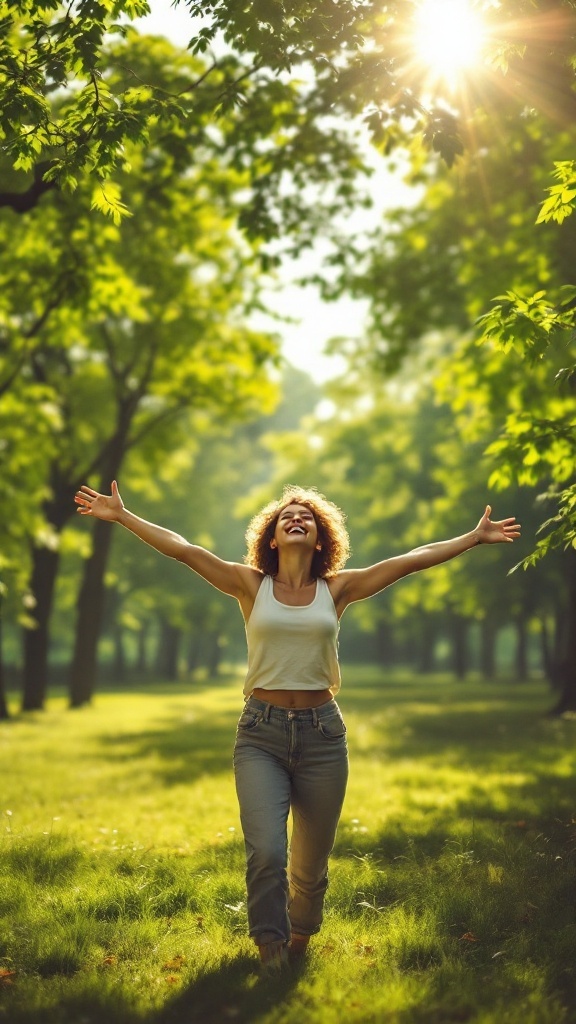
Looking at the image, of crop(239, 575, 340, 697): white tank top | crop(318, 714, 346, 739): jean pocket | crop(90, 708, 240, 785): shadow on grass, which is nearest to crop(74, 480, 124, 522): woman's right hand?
crop(239, 575, 340, 697): white tank top

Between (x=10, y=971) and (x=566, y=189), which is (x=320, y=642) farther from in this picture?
(x=566, y=189)

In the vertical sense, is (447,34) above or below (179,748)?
above

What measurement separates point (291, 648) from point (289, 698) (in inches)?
10.0

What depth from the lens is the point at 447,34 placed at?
23.5 ft

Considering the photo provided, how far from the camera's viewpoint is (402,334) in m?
16.2

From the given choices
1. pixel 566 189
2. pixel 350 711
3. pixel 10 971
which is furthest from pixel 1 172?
pixel 350 711

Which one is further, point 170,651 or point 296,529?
point 170,651

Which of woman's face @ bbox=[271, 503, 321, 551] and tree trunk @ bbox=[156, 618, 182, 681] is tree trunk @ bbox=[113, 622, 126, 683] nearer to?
tree trunk @ bbox=[156, 618, 182, 681]

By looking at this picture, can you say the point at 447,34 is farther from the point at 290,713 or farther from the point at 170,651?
the point at 170,651

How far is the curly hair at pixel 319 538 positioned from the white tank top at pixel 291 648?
1.54 ft

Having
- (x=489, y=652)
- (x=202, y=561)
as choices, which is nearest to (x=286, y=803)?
(x=202, y=561)

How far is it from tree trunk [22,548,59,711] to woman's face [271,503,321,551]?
19.6 meters

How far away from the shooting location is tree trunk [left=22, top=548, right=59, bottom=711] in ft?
78.9

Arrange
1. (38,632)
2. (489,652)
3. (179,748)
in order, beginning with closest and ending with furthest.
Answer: (179,748) < (38,632) < (489,652)
